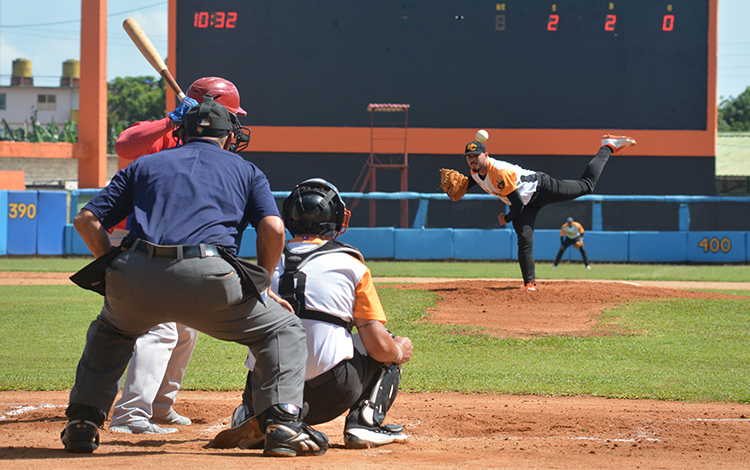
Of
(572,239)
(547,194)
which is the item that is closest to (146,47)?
(547,194)

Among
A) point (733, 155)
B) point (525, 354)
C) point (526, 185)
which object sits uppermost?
point (733, 155)

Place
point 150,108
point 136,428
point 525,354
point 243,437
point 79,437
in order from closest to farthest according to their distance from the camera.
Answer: point 79,437
point 243,437
point 136,428
point 525,354
point 150,108

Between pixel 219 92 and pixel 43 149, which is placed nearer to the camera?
pixel 219 92

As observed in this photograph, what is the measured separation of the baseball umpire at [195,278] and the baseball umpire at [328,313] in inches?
5.8

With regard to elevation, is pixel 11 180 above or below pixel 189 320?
above

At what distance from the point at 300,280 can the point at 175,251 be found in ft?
1.97

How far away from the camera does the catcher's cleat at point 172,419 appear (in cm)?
408

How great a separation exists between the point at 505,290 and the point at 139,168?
7260 millimetres

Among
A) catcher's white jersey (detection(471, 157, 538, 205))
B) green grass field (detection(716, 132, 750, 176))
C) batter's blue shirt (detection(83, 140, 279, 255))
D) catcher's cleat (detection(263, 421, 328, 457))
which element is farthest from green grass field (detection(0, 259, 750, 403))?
green grass field (detection(716, 132, 750, 176))

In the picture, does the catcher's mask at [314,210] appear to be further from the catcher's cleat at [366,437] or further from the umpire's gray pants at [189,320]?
the catcher's cleat at [366,437]

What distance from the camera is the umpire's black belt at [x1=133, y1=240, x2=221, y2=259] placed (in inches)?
111

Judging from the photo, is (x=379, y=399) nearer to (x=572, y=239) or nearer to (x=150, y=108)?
(x=572, y=239)

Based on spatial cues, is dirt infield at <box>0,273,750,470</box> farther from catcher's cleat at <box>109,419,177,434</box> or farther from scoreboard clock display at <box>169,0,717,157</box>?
scoreboard clock display at <box>169,0,717,157</box>

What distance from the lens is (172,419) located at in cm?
409
